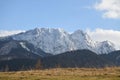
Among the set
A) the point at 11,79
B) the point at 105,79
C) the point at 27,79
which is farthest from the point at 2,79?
the point at 105,79

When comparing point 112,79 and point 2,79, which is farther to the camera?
point 2,79

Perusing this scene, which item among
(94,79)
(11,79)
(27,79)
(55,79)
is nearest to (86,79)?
(94,79)

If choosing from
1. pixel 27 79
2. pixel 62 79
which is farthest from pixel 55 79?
pixel 27 79

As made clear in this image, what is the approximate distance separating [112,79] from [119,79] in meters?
1.30

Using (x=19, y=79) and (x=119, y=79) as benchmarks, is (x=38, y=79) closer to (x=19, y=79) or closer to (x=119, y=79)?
(x=19, y=79)

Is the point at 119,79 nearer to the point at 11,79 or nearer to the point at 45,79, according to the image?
the point at 45,79

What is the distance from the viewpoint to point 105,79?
5206 centimetres

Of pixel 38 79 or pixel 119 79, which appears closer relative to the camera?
pixel 119 79

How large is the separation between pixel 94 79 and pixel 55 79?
6.91 meters

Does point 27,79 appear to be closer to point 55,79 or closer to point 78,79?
point 55,79

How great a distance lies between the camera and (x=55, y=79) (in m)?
53.3

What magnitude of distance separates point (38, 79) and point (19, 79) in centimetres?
355

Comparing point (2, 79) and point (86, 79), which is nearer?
point (86, 79)

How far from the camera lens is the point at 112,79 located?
2037 inches
